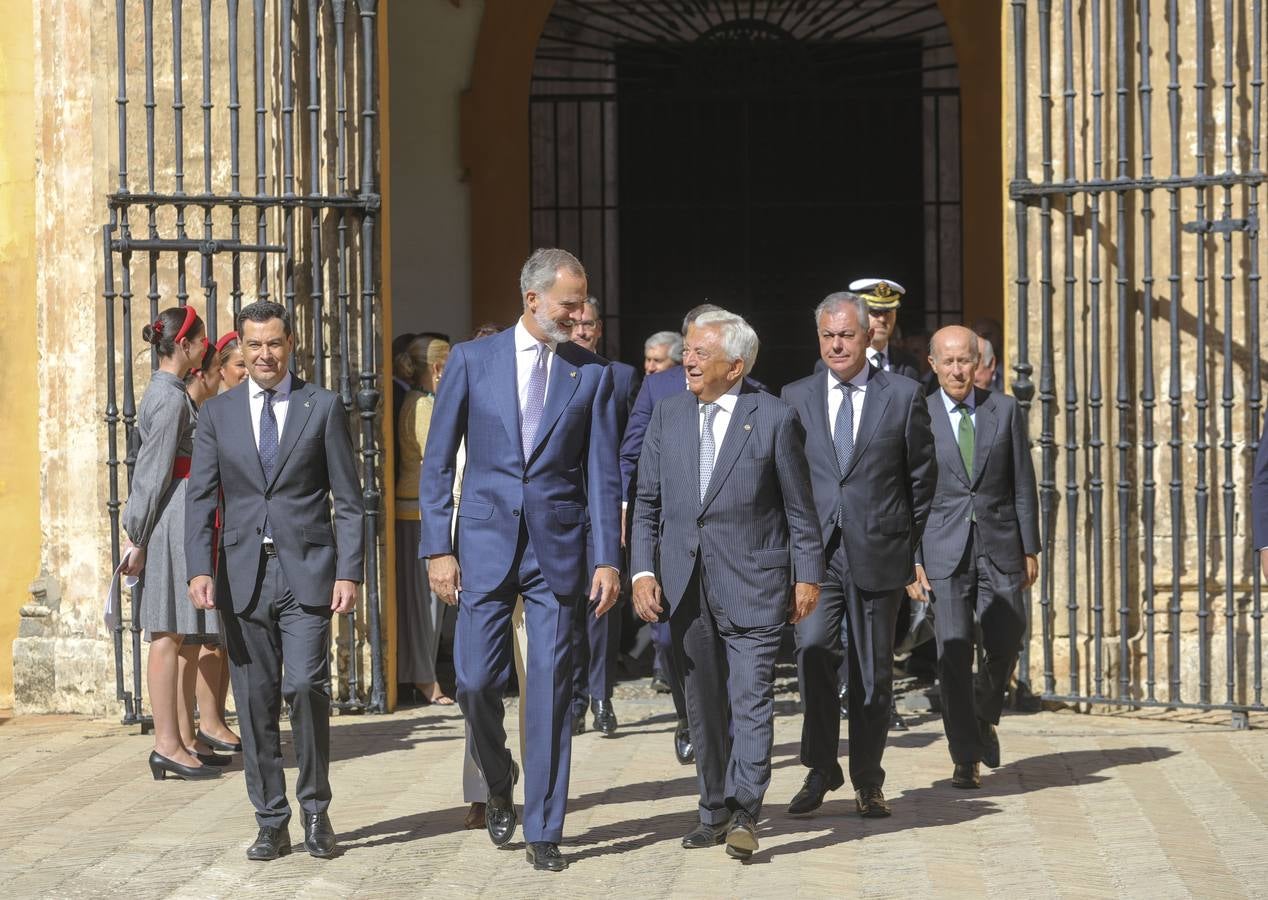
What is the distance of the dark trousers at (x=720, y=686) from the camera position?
19.3 feet

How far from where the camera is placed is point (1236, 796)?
6.84 m

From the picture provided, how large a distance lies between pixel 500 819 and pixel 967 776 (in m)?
1.85

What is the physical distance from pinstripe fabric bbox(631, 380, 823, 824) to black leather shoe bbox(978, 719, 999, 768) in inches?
60.3

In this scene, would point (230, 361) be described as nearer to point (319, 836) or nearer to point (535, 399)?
point (535, 399)

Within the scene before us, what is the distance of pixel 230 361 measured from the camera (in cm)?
727

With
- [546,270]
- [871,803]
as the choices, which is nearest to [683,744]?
[871,803]

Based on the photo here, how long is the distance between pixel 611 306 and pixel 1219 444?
5.26 metres

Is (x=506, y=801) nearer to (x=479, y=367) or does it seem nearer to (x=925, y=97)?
(x=479, y=367)

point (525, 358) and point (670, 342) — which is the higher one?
point (670, 342)

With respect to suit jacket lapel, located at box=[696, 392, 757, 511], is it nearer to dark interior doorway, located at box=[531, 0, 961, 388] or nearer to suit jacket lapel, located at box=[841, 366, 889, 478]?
suit jacket lapel, located at box=[841, 366, 889, 478]

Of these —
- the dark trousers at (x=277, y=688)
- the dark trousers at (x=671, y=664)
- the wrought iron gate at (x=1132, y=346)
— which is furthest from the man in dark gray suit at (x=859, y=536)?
the wrought iron gate at (x=1132, y=346)

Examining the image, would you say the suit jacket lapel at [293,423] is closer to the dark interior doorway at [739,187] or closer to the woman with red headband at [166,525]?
the woman with red headband at [166,525]

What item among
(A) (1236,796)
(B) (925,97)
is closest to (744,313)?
(B) (925,97)

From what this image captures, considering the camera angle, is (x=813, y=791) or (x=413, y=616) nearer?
(x=813, y=791)
